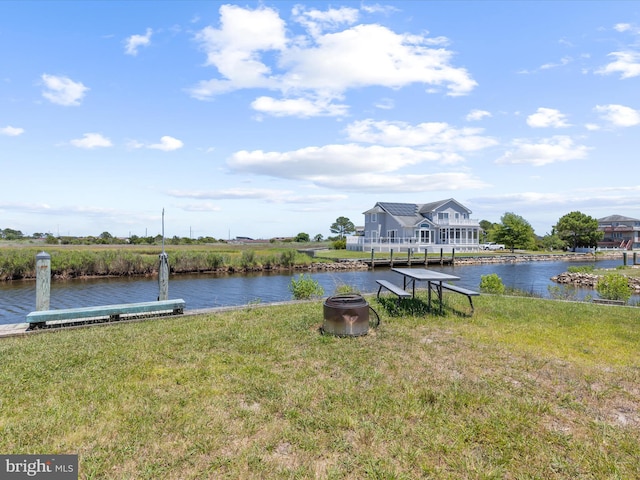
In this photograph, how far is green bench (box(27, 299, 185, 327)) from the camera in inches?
302

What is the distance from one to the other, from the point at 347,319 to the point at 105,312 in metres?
5.48

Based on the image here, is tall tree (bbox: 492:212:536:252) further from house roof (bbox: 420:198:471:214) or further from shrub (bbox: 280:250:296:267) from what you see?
shrub (bbox: 280:250:296:267)

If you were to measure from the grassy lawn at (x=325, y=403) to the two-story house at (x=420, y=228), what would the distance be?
44879 mm

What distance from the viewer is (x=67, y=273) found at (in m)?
27.1

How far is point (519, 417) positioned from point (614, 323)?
6162 mm

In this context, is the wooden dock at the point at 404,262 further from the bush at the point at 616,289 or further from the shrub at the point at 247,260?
the bush at the point at 616,289

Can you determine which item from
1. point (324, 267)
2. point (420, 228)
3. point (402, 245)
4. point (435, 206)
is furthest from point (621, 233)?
point (324, 267)

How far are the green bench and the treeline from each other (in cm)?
2245

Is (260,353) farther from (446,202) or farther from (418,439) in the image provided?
(446,202)

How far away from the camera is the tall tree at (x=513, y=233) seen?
208ft

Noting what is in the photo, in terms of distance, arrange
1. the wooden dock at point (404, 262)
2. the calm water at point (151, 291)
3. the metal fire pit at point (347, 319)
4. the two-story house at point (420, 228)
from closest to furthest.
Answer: the metal fire pit at point (347, 319) → the calm water at point (151, 291) → the wooden dock at point (404, 262) → the two-story house at point (420, 228)

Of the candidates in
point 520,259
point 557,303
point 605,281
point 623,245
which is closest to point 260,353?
point 557,303

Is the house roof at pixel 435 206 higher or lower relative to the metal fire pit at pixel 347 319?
higher

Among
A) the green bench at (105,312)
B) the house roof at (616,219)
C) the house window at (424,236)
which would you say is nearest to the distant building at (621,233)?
the house roof at (616,219)
